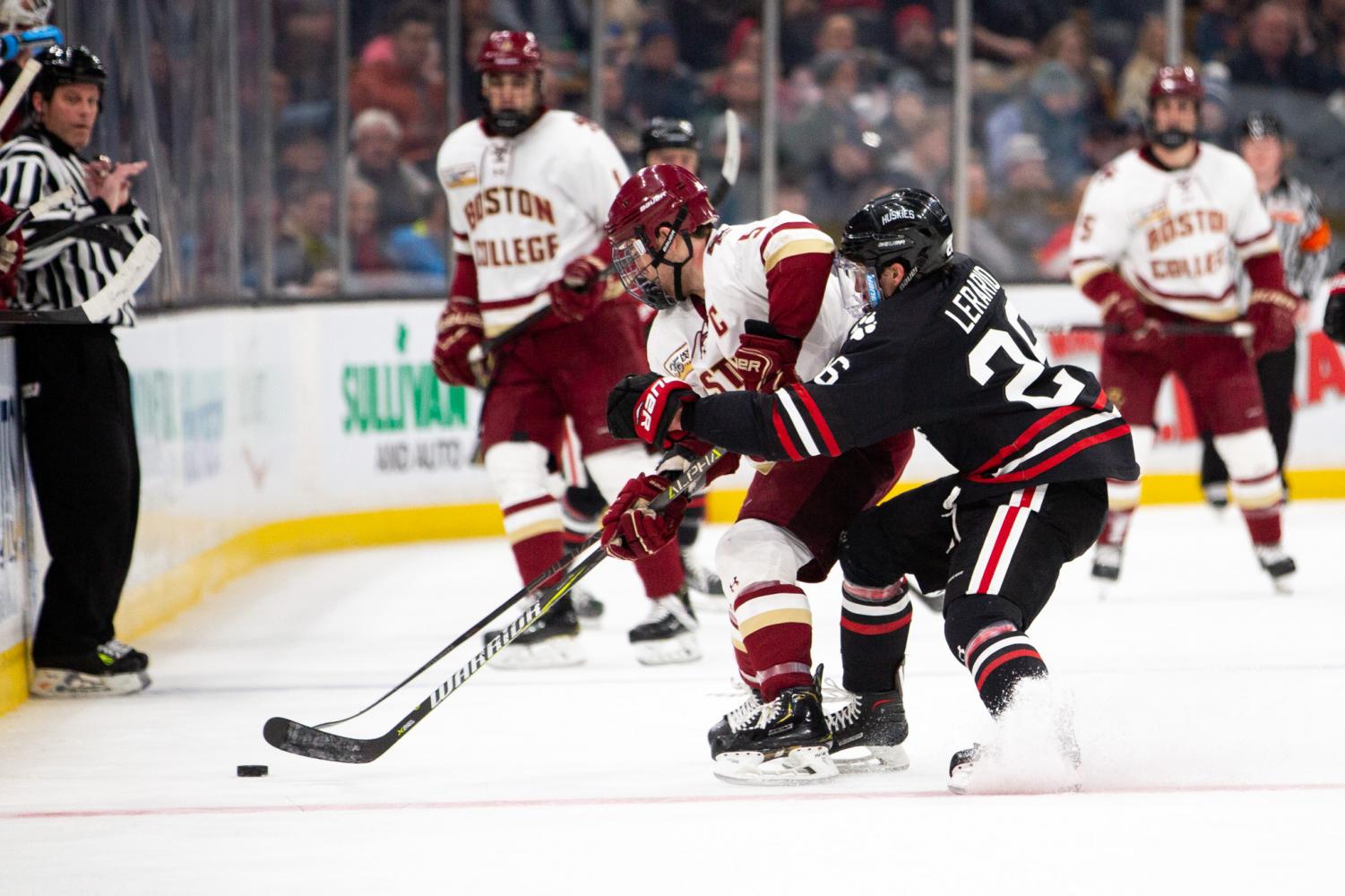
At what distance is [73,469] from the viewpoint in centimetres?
417

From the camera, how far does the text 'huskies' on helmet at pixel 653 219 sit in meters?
3.18

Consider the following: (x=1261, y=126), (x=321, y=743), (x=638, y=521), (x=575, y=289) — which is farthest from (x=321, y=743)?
(x=1261, y=126)

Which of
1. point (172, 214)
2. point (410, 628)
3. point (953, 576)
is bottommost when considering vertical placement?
point (410, 628)

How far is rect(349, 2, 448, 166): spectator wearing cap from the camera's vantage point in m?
7.42

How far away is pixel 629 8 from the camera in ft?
Result: 25.6

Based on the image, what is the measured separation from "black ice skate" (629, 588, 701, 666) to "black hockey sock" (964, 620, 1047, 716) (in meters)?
1.61

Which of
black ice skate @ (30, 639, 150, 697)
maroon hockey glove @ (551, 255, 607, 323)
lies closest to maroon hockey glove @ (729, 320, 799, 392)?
maroon hockey glove @ (551, 255, 607, 323)

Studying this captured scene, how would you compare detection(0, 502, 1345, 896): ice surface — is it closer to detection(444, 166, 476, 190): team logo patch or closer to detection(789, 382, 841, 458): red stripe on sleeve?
detection(789, 382, 841, 458): red stripe on sleeve

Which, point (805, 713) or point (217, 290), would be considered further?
point (217, 290)

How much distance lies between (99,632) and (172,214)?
1727 mm

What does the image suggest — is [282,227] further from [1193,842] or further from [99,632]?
[1193,842]

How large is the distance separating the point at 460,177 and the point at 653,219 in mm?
1574

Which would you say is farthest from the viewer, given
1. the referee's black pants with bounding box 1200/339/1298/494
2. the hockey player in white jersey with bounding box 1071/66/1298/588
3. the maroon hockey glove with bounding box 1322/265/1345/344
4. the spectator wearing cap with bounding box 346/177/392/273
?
the spectator wearing cap with bounding box 346/177/392/273

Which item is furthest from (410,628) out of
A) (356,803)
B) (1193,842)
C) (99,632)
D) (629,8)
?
(629,8)
